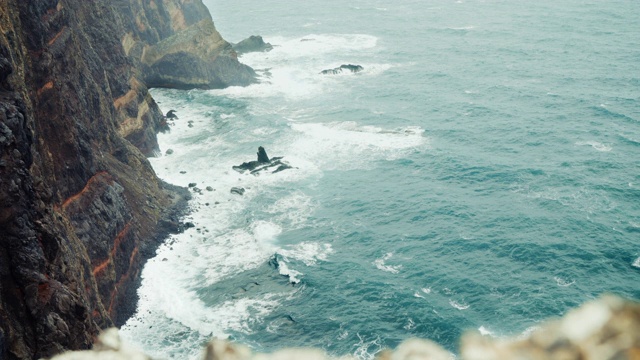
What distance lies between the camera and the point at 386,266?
53.4 metres

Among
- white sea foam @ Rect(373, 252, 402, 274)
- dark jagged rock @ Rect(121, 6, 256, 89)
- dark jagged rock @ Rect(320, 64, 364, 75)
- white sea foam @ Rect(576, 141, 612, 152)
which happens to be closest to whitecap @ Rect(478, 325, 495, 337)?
white sea foam @ Rect(373, 252, 402, 274)

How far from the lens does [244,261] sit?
180ft

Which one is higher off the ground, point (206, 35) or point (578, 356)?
point (578, 356)

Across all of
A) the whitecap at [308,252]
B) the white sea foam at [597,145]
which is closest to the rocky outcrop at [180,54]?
the whitecap at [308,252]

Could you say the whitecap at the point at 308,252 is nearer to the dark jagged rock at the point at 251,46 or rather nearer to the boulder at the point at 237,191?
the boulder at the point at 237,191

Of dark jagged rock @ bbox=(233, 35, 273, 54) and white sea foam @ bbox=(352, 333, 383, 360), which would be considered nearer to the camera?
white sea foam @ bbox=(352, 333, 383, 360)

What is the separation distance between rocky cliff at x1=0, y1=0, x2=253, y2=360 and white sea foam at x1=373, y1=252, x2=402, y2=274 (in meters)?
19.4

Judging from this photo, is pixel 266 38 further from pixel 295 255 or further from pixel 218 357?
pixel 218 357

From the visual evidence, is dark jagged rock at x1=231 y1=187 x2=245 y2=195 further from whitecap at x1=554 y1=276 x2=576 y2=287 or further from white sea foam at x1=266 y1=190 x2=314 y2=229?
whitecap at x1=554 y1=276 x2=576 y2=287

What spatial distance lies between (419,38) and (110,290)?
104 meters

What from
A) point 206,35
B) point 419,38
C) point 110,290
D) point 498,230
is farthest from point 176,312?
point 419,38

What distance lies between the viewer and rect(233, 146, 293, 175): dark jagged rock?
73.2 m

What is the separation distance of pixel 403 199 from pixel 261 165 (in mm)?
17968

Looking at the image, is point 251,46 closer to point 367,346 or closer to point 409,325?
point 409,325
